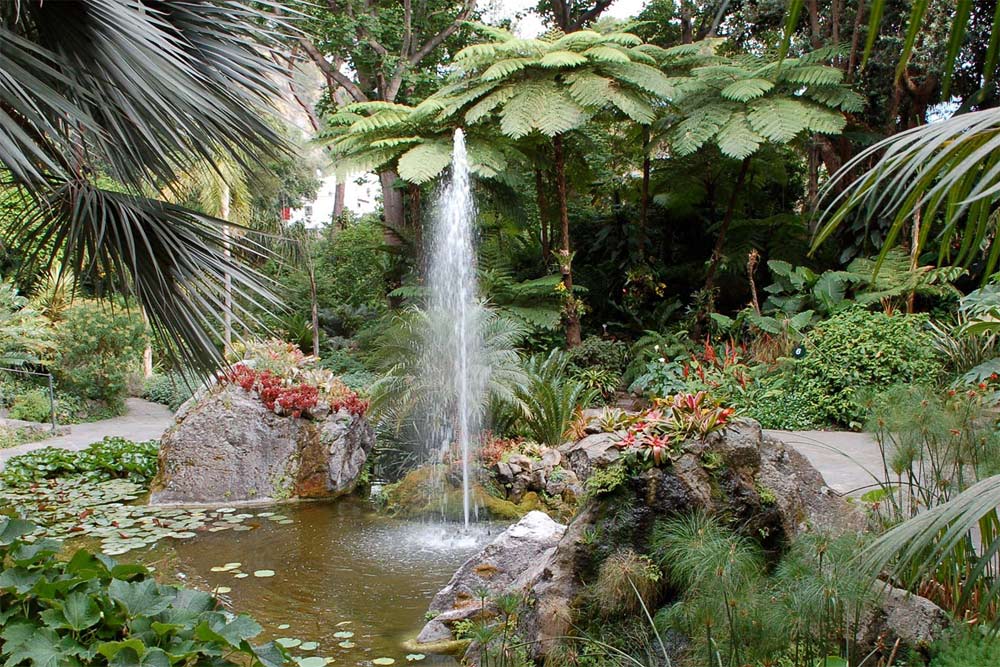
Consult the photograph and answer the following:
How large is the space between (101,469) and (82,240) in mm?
5866

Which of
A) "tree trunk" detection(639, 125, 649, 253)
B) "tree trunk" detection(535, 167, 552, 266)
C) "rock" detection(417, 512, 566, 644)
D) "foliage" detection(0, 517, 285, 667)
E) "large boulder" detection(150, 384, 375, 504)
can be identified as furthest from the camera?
"tree trunk" detection(535, 167, 552, 266)

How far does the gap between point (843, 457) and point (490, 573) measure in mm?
3889

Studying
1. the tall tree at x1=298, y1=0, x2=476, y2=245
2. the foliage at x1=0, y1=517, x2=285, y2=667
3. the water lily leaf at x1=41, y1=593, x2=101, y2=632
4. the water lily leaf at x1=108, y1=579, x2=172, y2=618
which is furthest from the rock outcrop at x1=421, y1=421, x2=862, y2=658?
the tall tree at x1=298, y1=0, x2=476, y2=245

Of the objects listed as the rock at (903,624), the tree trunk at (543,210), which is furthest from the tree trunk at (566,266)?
the rock at (903,624)

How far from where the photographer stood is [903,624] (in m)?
2.97

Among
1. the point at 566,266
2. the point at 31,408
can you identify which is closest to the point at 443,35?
the point at 566,266

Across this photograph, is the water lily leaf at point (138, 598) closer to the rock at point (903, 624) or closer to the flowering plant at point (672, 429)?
the flowering plant at point (672, 429)

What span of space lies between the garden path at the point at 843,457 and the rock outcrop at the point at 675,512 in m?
1.46

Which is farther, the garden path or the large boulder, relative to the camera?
the large boulder

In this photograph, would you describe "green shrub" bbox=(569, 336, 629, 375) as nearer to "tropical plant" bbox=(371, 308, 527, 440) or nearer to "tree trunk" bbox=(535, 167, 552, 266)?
"tree trunk" bbox=(535, 167, 552, 266)

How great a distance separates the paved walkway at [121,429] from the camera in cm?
948

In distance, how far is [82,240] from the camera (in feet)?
11.2

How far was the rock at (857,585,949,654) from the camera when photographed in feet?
9.66

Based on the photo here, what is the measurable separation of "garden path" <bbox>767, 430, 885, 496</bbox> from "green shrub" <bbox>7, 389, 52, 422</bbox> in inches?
419
